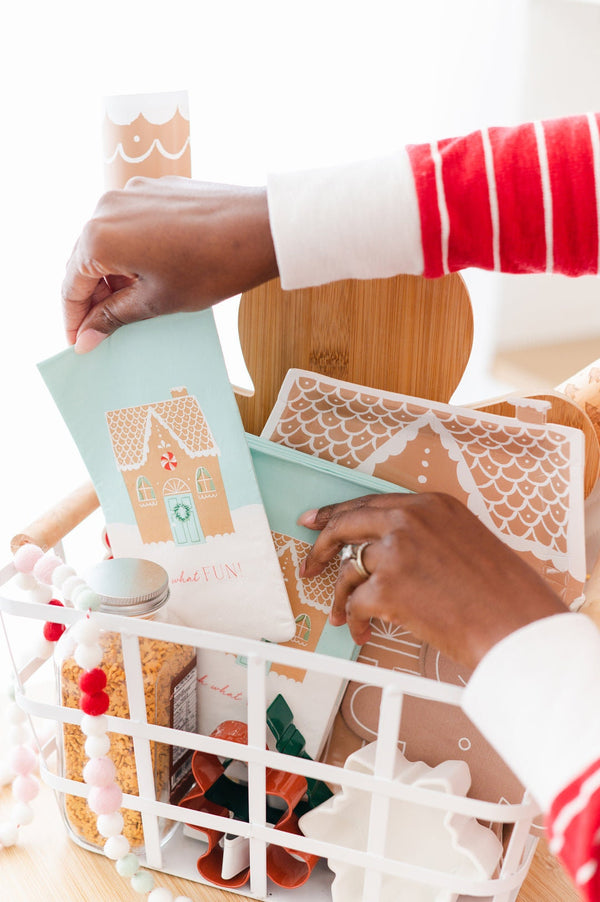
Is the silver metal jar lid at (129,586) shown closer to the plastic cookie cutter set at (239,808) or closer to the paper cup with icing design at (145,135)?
the plastic cookie cutter set at (239,808)

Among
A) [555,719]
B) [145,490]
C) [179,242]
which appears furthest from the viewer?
[145,490]

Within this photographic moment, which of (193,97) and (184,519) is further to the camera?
(193,97)

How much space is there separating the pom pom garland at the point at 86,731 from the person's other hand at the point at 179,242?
0.17 metres

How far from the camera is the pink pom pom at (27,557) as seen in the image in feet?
1.55

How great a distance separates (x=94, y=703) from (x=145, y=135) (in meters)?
0.36

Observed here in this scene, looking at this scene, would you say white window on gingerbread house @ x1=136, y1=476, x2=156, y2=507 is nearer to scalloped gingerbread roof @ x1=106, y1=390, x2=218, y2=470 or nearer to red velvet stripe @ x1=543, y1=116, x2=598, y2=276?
scalloped gingerbread roof @ x1=106, y1=390, x2=218, y2=470

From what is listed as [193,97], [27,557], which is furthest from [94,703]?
[193,97]

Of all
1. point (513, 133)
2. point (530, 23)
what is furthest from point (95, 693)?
point (530, 23)

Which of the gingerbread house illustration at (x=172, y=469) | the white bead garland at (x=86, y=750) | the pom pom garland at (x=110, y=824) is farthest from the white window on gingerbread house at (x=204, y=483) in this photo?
the pom pom garland at (x=110, y=824)

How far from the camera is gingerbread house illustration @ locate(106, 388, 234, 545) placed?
1.68ft

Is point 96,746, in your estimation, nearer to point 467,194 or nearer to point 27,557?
point 27,557

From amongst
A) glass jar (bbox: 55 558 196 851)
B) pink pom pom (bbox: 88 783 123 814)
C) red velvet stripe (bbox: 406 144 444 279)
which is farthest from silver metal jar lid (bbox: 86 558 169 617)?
red velvet stripe (bbox: 406 144 444 279)

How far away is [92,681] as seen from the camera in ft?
1.41

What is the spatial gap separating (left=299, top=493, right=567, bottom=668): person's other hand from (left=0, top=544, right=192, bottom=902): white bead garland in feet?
0.49
